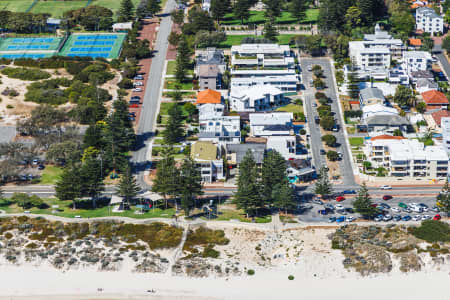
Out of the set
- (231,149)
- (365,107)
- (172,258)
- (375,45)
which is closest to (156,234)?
(172,258)

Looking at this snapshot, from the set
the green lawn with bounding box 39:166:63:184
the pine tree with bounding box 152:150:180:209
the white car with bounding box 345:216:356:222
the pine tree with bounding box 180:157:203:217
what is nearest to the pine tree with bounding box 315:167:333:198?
the white car with bounding box 345:216:356:222

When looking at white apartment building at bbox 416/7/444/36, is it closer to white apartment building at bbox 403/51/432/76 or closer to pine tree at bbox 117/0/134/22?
white apartment building at bbox 403/51/432/76

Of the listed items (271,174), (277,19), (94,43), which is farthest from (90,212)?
(277,19)

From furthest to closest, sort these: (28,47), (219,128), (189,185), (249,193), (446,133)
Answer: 1. (28,47)
2. (219,128)
3. (446,133)
4. (189,185)
5. (249,193)

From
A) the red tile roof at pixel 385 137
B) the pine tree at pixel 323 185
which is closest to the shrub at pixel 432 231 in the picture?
the pine tree at pixel 323 185

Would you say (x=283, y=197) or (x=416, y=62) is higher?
(x=416, y=62)

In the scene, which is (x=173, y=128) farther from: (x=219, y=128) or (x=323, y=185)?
(x=323, y=185)

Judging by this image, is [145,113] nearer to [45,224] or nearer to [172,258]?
[45,224]
